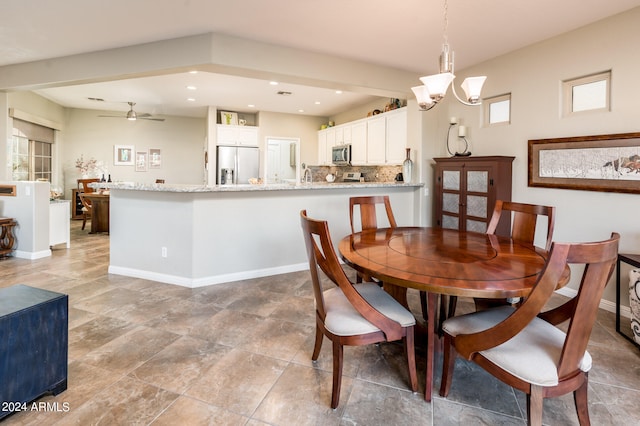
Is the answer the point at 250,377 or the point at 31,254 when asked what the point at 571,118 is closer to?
the point at 250,377

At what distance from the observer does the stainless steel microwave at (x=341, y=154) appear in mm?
Result: 6533

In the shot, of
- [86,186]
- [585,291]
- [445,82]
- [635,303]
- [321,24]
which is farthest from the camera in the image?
[86,186]

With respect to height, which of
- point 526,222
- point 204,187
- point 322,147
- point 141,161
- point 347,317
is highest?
point 322,147

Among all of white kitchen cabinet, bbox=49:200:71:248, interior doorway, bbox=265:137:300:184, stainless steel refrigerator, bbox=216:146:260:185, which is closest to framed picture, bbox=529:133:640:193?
interior doorway, bbox=265:137:300:184

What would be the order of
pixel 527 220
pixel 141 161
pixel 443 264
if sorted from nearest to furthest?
1. pixel 443 264
2. pixel 527 220
3. pixel 141 161

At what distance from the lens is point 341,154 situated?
671 centimetres

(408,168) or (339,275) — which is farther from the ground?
(408,168)

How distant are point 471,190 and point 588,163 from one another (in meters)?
1.11

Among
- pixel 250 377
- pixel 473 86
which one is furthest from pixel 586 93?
pixel 250 377

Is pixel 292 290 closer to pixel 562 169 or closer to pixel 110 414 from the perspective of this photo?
pixel 110 414

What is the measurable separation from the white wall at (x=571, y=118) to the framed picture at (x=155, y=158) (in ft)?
23.8

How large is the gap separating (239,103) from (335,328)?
5.95 meters

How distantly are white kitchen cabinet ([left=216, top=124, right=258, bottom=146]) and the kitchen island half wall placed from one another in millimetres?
3612

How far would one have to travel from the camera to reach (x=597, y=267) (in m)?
1.20
